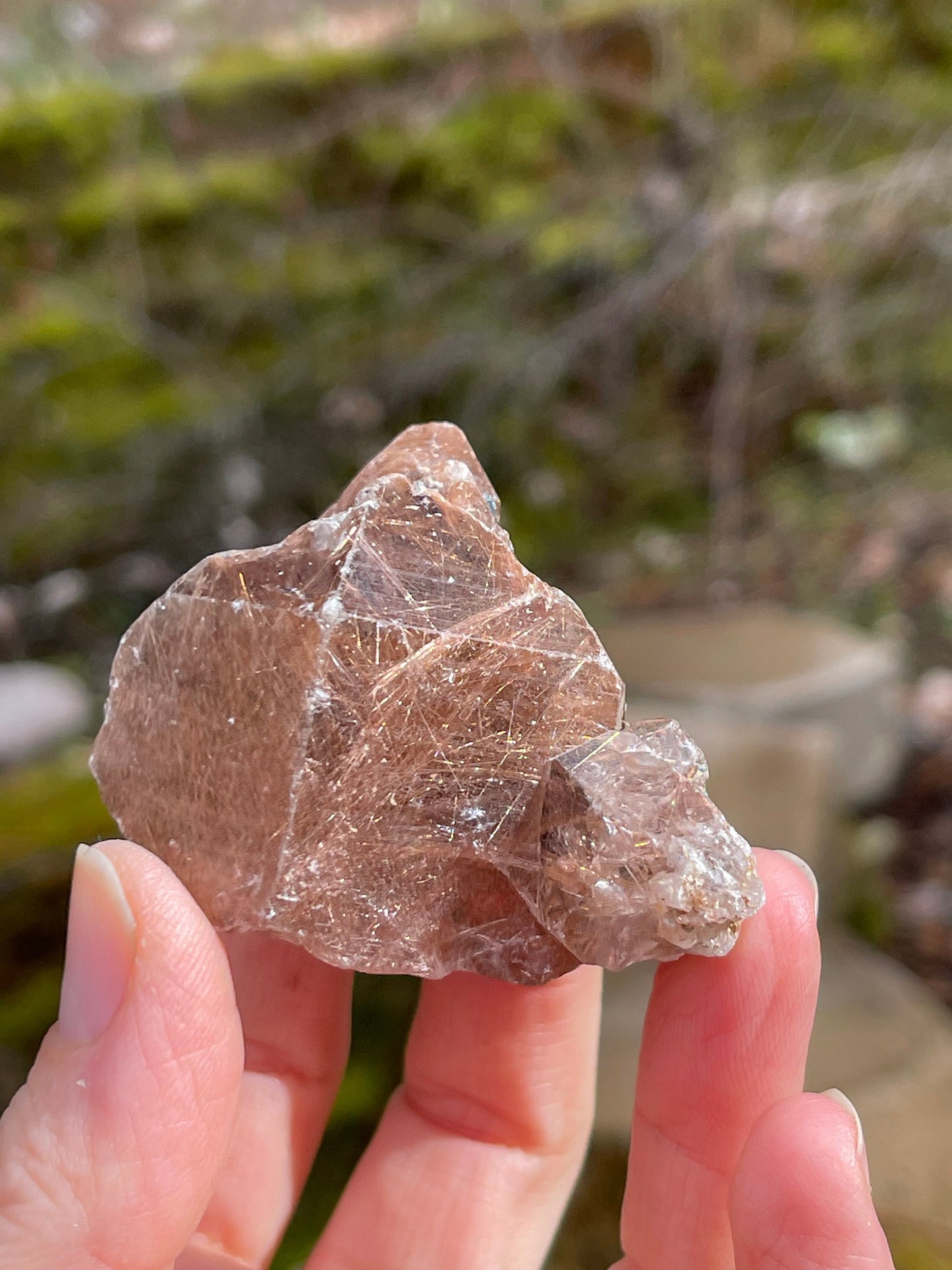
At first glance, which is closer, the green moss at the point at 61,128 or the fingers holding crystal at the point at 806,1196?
the fingers holding crystal at the point at 806,1196

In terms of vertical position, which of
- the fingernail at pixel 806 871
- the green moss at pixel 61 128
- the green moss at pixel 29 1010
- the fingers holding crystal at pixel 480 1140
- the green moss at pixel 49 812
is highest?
the green moss at pixel 61 128

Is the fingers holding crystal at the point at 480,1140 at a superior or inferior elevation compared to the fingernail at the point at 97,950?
inferior

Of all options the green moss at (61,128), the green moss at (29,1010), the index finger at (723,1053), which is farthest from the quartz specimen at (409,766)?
the green moss at (61,128)

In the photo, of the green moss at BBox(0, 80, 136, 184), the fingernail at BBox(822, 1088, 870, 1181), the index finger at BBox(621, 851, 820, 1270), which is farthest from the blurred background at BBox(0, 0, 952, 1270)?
the fingernail at BBox(822, 1088, 870, 1181)

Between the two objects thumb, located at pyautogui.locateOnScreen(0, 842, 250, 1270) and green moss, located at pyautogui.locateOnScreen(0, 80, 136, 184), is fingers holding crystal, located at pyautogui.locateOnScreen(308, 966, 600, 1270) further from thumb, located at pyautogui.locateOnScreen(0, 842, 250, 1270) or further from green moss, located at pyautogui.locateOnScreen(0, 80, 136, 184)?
green moss, located at pyautogui.locateOnScreen(0, 80, 136, 184)

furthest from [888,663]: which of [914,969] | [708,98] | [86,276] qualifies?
[86,276]

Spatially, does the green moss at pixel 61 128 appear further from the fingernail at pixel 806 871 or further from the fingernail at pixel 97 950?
the fingernail at pixel 806 871

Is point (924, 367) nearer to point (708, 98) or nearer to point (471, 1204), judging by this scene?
point (708, 98)
